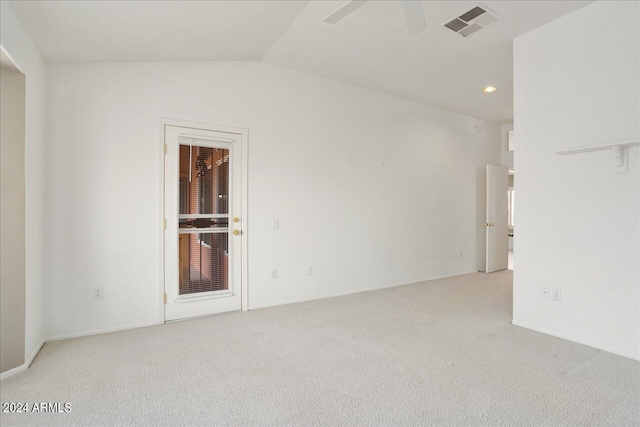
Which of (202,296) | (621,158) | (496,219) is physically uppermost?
(621,158)

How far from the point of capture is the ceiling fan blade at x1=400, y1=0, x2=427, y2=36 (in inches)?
84.0

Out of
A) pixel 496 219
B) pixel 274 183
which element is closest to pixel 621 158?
pixel 274 183

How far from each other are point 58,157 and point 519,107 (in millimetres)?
4331

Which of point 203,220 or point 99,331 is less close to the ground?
point 203,220

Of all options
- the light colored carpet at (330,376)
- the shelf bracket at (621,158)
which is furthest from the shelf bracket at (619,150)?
the light colored carpet at (330,376)

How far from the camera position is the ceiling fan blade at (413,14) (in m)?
2.13

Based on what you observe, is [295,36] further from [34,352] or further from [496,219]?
[496,219]

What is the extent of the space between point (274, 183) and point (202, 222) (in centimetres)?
94

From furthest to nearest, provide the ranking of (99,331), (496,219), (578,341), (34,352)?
(496,219) → (99,331) → (578,341) → (34,352)

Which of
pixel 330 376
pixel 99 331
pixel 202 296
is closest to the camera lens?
pixel 330 376

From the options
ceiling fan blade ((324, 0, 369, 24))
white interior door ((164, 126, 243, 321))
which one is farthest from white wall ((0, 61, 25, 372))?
ceiling fan blade ((324, 0, 369, 24))

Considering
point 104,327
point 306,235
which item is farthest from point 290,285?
point 104,327

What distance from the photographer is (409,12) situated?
86.4 inches

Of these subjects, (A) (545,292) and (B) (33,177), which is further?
(A) (545,292)
